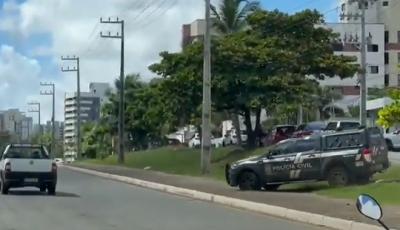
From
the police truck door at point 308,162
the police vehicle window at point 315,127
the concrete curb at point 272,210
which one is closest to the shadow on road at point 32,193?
the concrete curb at point 272,210

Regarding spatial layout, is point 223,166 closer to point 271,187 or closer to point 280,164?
point 271,187

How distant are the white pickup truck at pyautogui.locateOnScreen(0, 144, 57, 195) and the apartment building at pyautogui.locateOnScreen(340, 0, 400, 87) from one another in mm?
80206

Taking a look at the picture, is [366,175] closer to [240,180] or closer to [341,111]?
[240,180]

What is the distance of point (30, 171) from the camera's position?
27844mm

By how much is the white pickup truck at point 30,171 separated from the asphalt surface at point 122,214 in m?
0.46

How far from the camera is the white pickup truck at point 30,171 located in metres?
27.7

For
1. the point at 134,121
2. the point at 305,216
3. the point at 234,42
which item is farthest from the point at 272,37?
the point at 134,121

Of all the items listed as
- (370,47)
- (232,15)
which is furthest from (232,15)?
(370,47)

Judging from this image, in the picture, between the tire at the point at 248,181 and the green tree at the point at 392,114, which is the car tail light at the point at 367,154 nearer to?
the green tree at the point at 392,114

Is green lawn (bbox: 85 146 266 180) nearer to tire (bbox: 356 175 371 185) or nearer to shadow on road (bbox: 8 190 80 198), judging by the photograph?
shadow on road (bbox: 8 190 80 198)

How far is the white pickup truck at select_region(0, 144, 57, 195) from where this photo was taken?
1092 inches

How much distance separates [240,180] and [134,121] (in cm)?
5962

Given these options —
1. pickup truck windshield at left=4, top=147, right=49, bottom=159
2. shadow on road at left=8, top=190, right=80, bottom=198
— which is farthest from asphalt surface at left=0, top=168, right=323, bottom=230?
pickup truck windshield at left=4, top=147, right=49, bottom=159

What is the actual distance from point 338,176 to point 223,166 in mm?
17835
